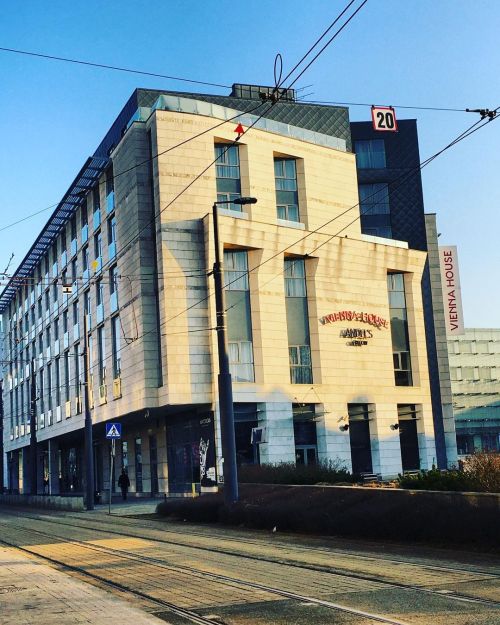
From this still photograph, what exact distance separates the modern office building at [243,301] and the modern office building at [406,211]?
1391 cm

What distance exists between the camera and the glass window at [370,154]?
67125 millimetres

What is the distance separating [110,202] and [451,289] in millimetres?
28531

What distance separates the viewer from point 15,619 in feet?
27.7

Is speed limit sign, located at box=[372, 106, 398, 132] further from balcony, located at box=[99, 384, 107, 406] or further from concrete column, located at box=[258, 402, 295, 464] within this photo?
balcony, located at box=[99, 384, 107, 406]

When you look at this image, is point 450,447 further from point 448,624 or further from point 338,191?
point 448,624

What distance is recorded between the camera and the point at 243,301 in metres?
42.2

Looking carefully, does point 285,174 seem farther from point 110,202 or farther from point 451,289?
point 451,289

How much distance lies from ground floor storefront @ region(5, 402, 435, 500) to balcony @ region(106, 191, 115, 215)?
11.9m

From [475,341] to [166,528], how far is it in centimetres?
8024

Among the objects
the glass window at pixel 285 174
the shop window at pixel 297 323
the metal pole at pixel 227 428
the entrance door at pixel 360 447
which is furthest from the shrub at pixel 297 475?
the glass window at pixel 285 174

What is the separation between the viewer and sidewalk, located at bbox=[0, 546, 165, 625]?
8.22 m

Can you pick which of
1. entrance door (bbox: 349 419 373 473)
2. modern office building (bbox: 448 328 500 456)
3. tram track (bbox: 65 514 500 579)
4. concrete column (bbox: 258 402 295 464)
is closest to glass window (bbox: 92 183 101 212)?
concrete column (bbox: 258 402 295 464)

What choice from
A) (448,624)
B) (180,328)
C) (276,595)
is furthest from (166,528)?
(180,328)

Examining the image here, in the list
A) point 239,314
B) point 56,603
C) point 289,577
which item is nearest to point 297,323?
point 239,314
